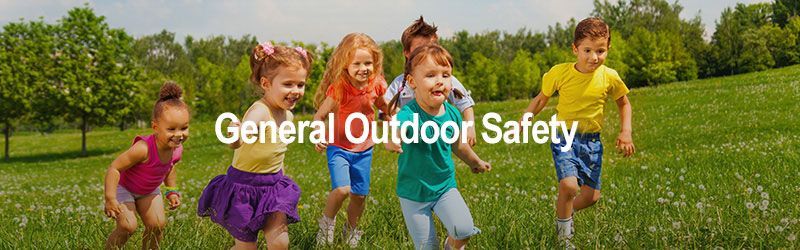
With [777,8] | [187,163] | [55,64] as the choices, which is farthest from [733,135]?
[777,8]

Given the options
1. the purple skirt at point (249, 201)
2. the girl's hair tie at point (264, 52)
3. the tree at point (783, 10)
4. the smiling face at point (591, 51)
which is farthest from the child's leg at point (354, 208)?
the tree at point (783, 10)

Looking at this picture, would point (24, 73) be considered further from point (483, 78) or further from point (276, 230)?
point (483, 78)

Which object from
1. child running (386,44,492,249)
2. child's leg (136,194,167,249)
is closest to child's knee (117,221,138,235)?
child's leg (136,194,167,249)

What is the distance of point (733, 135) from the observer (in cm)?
1468

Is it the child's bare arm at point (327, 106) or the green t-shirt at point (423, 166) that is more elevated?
the child's bare arm at point (327, 106)

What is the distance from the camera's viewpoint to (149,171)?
16.6 feet

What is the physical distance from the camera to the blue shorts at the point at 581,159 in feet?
17.9

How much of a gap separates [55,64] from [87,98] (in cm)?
358

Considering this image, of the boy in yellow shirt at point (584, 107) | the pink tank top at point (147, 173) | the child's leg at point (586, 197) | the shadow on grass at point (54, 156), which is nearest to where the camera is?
the pink tank top at point (147, 173)

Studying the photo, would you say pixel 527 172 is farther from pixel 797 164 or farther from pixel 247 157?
pixel 247 157

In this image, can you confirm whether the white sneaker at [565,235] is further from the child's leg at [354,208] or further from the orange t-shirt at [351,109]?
the orange t-shirt at [351,109]

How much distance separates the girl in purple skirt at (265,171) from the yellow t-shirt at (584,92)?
7.26ft

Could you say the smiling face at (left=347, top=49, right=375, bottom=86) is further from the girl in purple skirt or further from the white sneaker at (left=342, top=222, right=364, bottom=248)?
the white sneaker at (left=342, top=222, right=364, bottom=248)

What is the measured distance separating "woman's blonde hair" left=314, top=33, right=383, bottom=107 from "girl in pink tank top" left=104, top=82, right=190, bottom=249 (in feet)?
4.90
